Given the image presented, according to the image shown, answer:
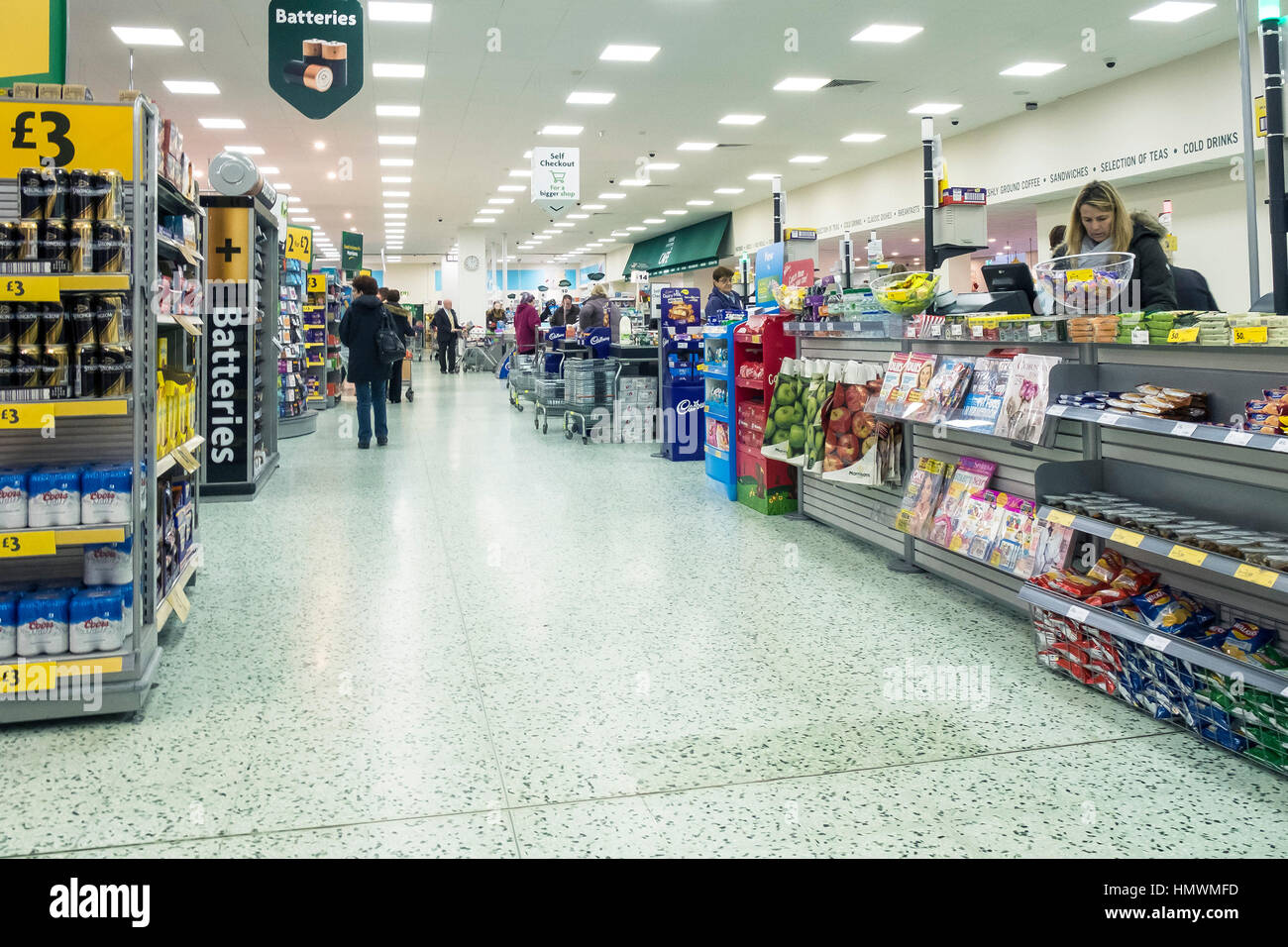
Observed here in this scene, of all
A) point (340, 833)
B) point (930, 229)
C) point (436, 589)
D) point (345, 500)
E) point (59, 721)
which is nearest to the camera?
point (340, 833)

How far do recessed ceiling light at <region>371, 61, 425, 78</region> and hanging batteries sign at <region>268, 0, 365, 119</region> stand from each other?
14.7ft

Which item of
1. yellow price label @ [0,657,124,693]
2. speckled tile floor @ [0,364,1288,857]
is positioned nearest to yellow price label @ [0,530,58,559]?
yellow price label @ [0,657,124,693]

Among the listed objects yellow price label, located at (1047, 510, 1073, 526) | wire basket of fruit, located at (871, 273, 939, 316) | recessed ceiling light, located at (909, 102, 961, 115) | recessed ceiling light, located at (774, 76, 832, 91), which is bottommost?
yellow price label, located at (1047, 510, 1073, 526)

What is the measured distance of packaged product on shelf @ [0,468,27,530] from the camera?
8.44 ft

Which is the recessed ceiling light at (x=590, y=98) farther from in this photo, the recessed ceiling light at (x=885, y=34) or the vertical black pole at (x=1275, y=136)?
the vertical black pole at (x=1275, y=136)

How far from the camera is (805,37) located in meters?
9.62

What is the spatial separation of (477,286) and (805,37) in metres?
17.8

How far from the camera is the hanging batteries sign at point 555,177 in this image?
13.5 metres

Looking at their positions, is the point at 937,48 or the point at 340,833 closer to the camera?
the point at 340,833

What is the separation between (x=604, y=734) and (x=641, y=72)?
32.6 ft

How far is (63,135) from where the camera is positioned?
2.67m

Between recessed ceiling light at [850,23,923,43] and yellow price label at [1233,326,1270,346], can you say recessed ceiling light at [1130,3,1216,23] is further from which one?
yellow price label at [1233,326,1270,346]
